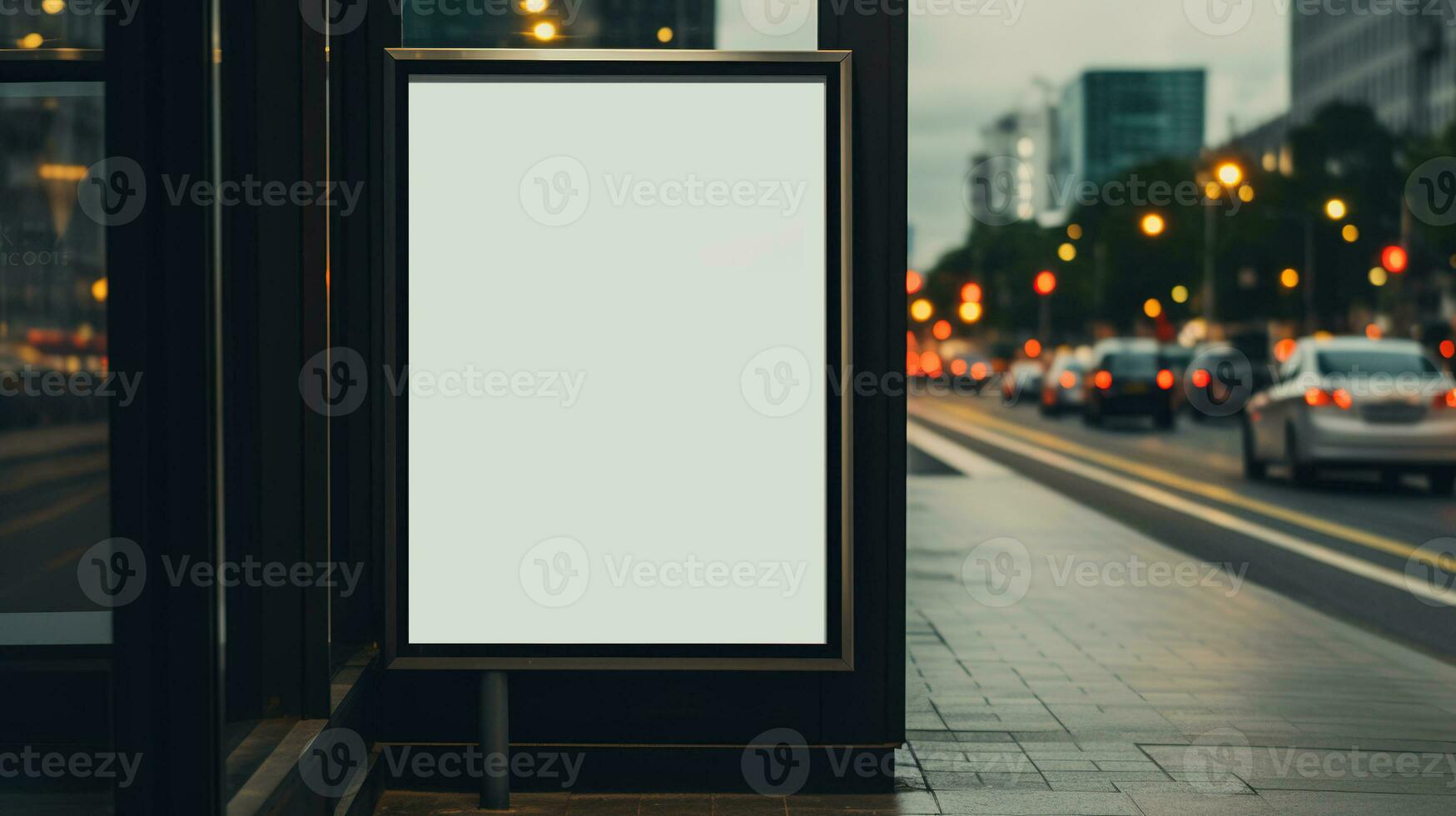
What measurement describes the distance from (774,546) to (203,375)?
7.38 ft

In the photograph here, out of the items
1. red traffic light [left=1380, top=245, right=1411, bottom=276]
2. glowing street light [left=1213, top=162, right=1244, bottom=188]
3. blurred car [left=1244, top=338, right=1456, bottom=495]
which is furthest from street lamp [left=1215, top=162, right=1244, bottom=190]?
blurred car [left=1244, top=338, right=1456, bottom=495]

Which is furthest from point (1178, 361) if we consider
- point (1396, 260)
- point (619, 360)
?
point (619, 360)

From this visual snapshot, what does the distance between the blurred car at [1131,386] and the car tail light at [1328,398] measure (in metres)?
18.0

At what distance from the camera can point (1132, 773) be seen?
5.74m

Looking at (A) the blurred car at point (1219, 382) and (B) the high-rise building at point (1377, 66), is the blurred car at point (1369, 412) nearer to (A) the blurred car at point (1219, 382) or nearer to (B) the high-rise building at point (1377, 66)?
(A) the blurred car at point (1219, 382)

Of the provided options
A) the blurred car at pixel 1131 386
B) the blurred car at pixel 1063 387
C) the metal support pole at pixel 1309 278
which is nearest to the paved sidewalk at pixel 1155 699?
the blurred car at pixel 1131 386

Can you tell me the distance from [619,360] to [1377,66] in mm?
108776

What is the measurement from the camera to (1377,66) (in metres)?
104

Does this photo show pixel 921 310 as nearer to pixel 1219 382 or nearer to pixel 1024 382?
pixel 1219 382

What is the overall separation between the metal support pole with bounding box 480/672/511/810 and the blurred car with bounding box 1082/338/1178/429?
3269 centimetres

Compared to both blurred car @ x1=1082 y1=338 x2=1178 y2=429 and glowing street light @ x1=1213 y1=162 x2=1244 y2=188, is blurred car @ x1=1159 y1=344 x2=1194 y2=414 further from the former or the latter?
glowing street light @ x1=1213 y1=162 x2=1244 y2=188

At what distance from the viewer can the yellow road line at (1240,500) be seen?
13281 mm

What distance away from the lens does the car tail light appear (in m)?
18.3

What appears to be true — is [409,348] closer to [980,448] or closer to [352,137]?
[352,137]
